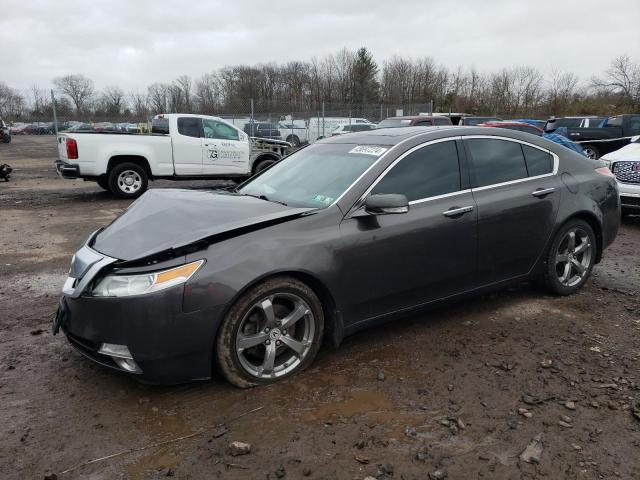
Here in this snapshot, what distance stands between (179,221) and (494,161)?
2626 millimetres

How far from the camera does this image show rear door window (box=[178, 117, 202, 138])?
1176 cm

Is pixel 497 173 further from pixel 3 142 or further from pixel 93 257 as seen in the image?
pixel 3 142

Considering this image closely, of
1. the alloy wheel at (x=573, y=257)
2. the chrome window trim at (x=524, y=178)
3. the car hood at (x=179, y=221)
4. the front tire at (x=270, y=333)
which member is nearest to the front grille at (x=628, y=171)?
the alloy wheel at (x=573, y=257)

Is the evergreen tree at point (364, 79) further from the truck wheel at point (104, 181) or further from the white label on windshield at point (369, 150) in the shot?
the white label on windshield at point (369, 150)

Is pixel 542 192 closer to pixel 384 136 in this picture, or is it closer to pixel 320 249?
pixel 384 136

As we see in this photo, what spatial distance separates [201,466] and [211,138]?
34.6ft

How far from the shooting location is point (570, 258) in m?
4.72

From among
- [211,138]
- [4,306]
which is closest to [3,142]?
[211,138]

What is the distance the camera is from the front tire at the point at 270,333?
9.81 ft

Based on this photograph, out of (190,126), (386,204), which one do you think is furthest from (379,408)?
(190,126)

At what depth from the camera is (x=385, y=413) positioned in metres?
2.94

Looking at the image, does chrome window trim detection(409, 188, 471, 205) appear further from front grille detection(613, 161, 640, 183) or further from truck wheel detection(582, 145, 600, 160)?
truck wheel detection(582, 145, 600, 160)

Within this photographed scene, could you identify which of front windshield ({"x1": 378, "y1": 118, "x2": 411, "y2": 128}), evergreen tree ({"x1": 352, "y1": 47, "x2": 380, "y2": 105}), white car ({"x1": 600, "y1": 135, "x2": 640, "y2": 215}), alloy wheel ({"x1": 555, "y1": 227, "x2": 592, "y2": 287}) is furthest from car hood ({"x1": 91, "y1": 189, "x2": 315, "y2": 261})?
evergreen tree ({"x1": 352, "y1": 47, "x2": 380, "y2": 105})

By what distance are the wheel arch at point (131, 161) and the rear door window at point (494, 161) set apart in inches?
352
